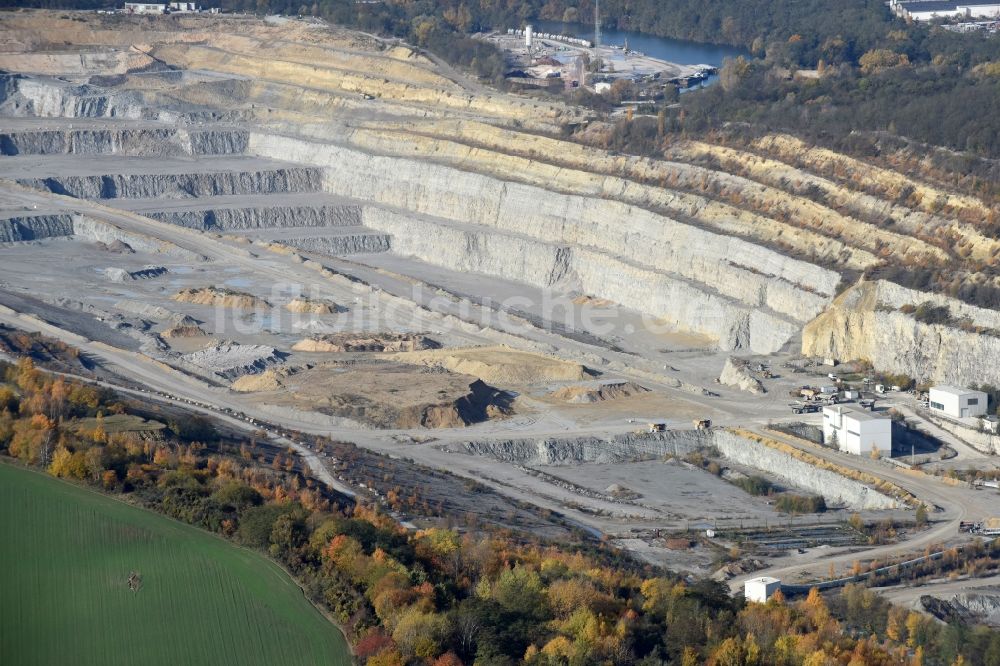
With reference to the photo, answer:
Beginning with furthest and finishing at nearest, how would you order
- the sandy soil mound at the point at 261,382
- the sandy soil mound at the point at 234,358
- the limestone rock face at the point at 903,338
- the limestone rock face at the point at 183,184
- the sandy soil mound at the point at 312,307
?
the limestone rock face at the point at 183,184 → the sandy soil mound at the point at 312,307 → the sandy soil mound at the point at 234,358 → the sandy soil mound at the point at 261,382 → the limestone rock face at the point at 903,338

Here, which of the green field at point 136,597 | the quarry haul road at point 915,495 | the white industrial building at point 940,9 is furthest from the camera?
the white industrial building at point 940,9

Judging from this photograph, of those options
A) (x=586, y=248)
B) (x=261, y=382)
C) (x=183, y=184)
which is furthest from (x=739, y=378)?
(x=183, y=184)

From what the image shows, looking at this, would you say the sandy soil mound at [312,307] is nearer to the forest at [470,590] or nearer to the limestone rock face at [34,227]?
the limestone rock face at [34,227]

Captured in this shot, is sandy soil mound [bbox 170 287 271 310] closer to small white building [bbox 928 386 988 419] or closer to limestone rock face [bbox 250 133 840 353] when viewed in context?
limestone rock face [bbox 250 133 840 353]

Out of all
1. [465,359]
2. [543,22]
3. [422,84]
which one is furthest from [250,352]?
[543,22]

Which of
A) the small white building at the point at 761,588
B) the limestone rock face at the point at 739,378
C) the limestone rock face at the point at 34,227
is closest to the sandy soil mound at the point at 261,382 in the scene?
the limestone rock face at the point at 739,378

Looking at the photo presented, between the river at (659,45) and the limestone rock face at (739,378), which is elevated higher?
the river at (659,45)
